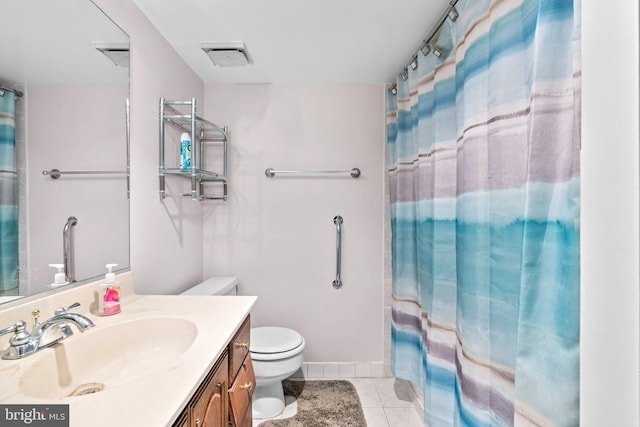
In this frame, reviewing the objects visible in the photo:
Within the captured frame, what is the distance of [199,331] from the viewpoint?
36.6 inches

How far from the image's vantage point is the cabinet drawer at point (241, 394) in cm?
98

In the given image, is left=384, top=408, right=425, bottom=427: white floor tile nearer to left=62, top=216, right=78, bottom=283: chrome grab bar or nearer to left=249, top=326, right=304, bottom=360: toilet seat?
left=249, top=326, right=304, bottom=360: toilet seat

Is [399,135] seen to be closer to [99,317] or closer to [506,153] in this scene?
[506,153]

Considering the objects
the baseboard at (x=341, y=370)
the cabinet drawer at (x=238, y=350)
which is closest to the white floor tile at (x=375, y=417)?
the baseboard at (x=341, y=370)

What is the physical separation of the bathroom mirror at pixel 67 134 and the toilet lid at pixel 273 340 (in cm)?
91

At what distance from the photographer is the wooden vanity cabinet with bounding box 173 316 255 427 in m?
0.72

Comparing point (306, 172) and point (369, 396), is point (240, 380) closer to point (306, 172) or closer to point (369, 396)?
point (369, 396)

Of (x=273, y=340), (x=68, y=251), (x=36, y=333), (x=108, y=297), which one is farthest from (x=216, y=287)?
(x=36, y=333)

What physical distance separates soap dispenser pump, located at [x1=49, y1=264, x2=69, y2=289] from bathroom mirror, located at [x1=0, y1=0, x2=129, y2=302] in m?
0.01

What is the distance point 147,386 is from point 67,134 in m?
0.87

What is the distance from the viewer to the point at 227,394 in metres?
0.95

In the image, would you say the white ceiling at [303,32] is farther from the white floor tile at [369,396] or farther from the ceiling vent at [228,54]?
the white floor tile at [369,396]

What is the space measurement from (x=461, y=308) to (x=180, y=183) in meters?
1.62

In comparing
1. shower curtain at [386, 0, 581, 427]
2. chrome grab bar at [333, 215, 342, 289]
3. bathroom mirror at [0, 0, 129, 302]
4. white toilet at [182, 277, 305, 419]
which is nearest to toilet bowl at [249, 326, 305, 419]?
white toilet at [182, 277, 305, 419]
